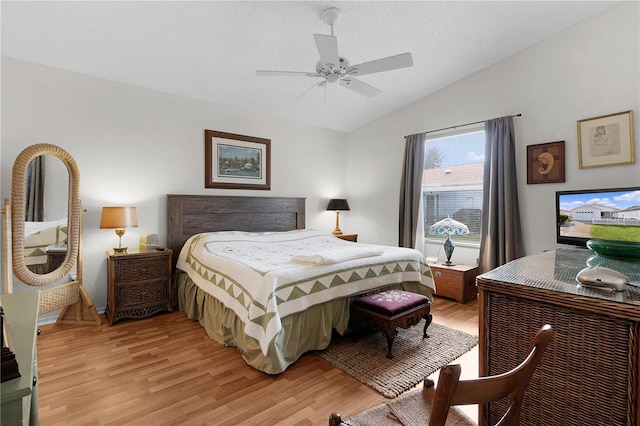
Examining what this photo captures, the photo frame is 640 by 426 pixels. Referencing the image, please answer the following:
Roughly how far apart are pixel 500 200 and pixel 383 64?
232 cm

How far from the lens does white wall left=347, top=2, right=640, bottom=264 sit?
2990 millimetres

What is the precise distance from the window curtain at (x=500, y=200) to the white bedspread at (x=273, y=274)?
1.07 metres

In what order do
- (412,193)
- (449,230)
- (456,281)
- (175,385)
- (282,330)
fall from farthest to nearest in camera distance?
(412,193)
(449,230)
(456,281)
(282,330)
(175,385)

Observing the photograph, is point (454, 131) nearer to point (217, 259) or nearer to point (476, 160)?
point (476, 160)

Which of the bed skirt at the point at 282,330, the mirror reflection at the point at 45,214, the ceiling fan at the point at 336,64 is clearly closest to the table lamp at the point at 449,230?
the bed skirt at the point at 282,330

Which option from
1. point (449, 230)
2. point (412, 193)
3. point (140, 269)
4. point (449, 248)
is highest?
point (412, 193)

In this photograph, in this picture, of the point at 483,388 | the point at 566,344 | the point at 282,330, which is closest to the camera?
the point at 483,388

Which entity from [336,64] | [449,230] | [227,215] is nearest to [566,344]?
[336,64]

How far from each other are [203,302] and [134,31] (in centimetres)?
255

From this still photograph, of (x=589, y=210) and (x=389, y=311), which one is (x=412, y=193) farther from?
(x=389, y=311)

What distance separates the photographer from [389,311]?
2.42 metres

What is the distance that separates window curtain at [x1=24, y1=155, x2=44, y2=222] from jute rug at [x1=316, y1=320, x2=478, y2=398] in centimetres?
289

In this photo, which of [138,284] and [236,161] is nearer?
[138,284]

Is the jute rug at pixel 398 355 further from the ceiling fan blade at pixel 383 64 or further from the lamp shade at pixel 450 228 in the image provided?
the ceiling fan blade at pixel 383 64
